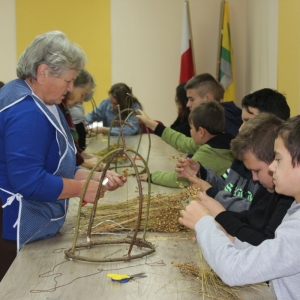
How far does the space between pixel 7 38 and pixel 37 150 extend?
6.50 metres

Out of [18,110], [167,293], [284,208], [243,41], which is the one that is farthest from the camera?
[243,41]

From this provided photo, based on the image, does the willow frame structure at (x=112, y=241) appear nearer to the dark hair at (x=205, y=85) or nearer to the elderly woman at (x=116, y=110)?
the dark hair at (x=205, y=85)

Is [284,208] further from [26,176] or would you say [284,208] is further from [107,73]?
[107,73]

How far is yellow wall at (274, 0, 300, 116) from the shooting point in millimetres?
4570

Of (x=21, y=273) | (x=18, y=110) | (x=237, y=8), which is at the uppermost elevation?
(x=237, y=8)

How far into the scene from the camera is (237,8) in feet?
25.8

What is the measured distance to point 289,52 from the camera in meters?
4.90

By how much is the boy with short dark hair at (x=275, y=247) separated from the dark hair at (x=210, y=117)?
76.4 inches

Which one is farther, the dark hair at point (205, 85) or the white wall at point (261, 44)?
the white wall at point (261, 44)

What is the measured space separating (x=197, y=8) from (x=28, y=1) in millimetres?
2379

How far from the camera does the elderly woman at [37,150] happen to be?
1.95 meters

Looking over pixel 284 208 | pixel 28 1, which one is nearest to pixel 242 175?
pixel 284 208

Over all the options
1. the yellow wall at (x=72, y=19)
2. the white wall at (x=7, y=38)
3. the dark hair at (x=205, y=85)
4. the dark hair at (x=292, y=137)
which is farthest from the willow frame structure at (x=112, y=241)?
the white wall at (x=7, y=38)

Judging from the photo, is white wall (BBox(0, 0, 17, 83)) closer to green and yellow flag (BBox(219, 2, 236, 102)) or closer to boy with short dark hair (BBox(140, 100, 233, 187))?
green and yellow flag (BBox(219, 2, 236, 102))
